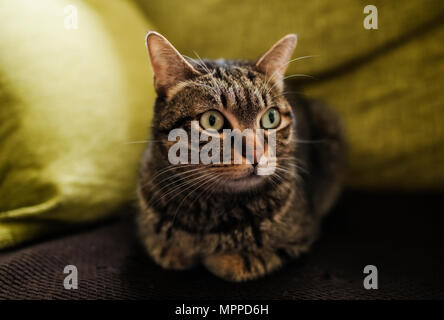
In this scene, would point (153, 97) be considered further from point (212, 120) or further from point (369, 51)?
point (369, 51)

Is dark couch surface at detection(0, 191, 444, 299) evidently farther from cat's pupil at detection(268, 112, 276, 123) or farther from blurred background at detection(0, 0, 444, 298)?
cat's pupil at detection(268, 112, 276, 123)

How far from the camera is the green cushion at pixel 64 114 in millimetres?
775

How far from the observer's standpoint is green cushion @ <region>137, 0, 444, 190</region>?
3.22 ft

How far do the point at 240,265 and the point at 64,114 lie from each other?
557 millimetres

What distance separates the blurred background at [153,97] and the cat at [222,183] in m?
0.08

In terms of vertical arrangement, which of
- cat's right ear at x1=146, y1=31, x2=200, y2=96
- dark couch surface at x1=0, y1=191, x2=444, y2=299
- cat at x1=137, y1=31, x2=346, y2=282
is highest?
cat's right ear at x1=146, y1=31, x2=200, y2=96

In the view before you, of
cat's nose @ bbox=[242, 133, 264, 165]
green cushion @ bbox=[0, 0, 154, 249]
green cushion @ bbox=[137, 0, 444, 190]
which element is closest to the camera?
cat's nose @ bbox=[242, 133, 264, 165]

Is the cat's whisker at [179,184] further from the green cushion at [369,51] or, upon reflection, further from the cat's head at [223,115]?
the green cushion at [369,51]

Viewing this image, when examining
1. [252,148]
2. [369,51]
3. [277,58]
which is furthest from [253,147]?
[369,51]

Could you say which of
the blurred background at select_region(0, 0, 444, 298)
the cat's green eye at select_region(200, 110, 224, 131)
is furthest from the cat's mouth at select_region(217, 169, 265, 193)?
the blurred background at select_region(0, 0, 444, 298)

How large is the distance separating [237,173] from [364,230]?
50 centimetres

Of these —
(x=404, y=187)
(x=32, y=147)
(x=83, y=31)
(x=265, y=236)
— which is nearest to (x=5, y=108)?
(x=32, y=147)

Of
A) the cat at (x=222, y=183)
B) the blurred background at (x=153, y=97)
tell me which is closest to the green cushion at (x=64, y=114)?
the blurred background at (x=153, y=97)

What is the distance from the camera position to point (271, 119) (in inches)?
28.5
